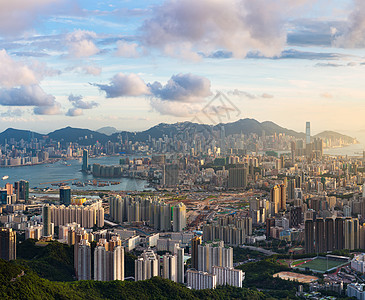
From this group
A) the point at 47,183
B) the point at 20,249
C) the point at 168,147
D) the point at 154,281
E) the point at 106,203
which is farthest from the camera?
the point at 168,147

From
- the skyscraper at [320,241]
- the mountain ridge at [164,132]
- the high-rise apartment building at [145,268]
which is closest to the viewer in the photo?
the high-rise apartment building at [145,268]

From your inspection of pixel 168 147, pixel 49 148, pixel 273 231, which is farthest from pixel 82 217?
pixel 49 148

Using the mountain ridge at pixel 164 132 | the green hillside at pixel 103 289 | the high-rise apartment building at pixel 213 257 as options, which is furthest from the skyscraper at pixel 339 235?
the mountain ridge at pixel 164 132

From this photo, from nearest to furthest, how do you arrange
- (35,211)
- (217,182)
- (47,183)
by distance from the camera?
(35,211), (217,182), (47,183)

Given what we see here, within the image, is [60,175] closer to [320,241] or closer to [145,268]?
[320,241]

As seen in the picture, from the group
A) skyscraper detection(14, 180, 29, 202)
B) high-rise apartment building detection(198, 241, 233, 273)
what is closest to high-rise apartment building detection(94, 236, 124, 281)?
high-rise apartment building detection(198, 241, 233, 273)

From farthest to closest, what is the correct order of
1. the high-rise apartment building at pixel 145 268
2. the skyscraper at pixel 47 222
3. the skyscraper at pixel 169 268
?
1. the skyscraper at pixel 47 222
2. the skyscraper at pixel 169 268
3. the high-rise apartment building at pixel 145 268

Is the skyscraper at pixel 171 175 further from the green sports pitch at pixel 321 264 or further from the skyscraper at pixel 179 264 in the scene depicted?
the skyscraper at pixel 179 264

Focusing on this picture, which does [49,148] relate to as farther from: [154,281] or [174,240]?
[154,281]

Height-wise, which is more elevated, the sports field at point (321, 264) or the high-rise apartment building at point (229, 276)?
the high-rise apartment building at point (229, 276)
